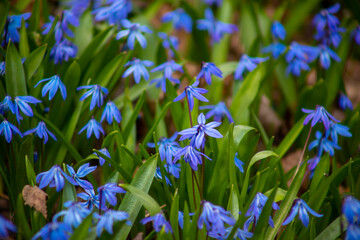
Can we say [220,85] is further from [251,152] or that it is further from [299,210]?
[299,210]

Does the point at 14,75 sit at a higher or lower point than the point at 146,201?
higher

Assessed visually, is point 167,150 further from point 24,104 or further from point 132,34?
point 132,34

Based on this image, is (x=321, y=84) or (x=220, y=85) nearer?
(x=321, y=84)

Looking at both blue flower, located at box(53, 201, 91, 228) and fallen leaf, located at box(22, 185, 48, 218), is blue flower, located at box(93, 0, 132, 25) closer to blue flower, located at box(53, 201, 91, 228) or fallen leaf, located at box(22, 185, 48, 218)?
fallen leaf, located at box(22, 185, 48, 218)

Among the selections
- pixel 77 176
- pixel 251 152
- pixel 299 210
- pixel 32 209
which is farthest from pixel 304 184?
pixel 32 209

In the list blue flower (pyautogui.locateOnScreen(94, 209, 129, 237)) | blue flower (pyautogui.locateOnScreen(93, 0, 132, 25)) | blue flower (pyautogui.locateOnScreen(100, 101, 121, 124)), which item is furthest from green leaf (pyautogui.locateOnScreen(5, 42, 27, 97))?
blue flower (pyautogui.locateOnScreen(94, 209, 129, 237))

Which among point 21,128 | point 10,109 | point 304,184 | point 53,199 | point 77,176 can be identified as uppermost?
point 10,109

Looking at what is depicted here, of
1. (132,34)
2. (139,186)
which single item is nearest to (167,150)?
(139,186)
